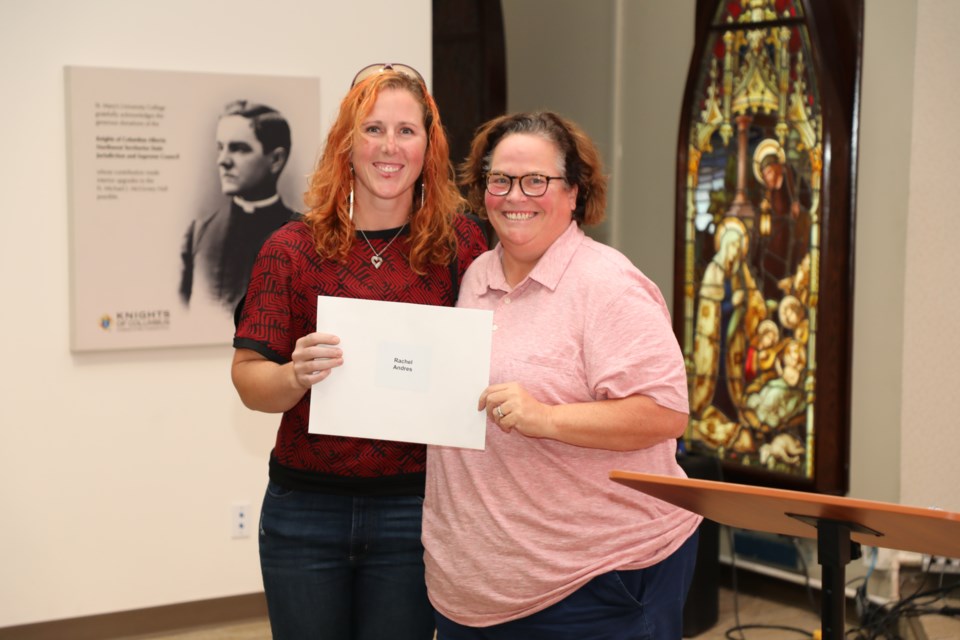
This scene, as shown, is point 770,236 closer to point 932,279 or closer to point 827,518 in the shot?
point 932,279

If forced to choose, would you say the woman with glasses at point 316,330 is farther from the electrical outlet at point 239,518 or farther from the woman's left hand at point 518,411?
the electrical outlet at point 239,518

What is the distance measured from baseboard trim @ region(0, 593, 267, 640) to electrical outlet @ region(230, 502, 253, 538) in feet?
0.90

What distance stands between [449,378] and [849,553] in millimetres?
713

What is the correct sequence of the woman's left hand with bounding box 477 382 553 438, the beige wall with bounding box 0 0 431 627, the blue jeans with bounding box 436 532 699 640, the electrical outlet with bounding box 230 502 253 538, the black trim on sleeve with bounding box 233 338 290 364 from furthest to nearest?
the electrical outlet with bounding box 230 502 253 538
the beige wall with bounding box 0 0 431 627
the black trim on sleeve with bounding box 233 338 290 364
the blue jeans with bounding box 436 532 699 640
the woman's left hand with bounding box 477 382 553 438

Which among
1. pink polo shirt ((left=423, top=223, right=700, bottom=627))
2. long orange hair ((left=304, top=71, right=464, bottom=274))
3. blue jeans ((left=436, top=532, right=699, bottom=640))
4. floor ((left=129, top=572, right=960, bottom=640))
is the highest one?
long orange hair ((left=304, top=71, right=464, bottom=274))

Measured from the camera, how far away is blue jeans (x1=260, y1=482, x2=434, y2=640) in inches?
79.3

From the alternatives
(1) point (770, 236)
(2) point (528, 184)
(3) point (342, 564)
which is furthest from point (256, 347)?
(1) point (770, 236)

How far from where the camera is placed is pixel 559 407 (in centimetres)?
172

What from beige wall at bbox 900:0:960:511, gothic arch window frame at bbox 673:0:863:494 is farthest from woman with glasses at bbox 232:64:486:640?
beige wall at bbox 900:0:960:511

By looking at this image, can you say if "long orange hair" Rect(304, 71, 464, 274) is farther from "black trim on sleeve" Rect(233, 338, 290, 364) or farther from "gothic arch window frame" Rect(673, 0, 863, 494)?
"gothic arch window frame" Rect(673, 0, 863, 494)

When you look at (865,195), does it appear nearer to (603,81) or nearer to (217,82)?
(603,81)

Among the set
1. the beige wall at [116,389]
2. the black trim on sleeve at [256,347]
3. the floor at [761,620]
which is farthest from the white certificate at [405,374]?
the floor at [761,620]

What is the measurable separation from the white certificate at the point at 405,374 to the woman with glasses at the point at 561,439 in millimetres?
47

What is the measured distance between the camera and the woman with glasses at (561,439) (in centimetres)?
173
